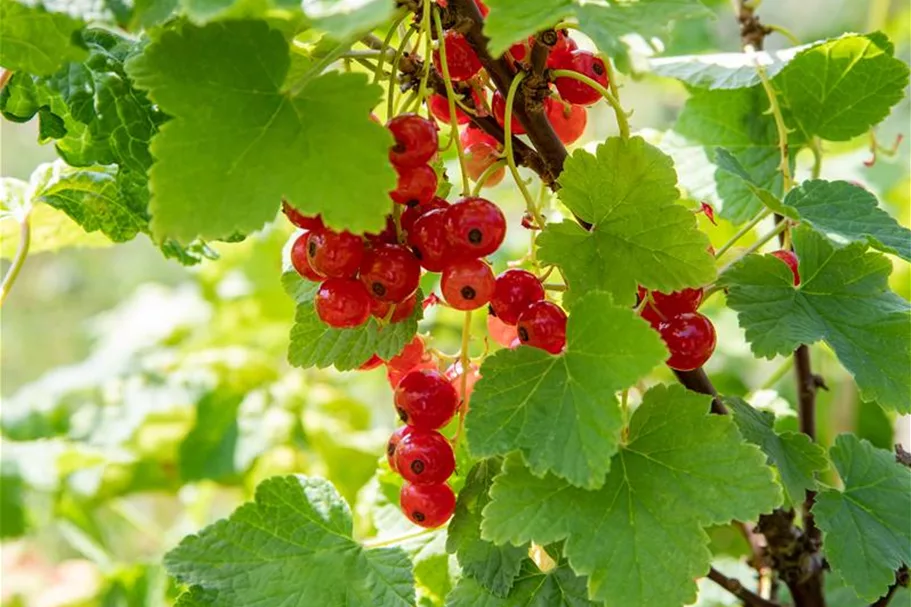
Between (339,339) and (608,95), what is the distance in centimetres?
25

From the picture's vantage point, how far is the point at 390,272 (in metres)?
0.62

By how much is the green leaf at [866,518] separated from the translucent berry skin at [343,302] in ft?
1.22

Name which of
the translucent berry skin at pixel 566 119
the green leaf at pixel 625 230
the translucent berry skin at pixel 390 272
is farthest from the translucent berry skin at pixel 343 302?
Result: the translucent berry skin at pixel 566 119

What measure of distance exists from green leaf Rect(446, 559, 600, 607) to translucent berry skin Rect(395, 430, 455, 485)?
74mm

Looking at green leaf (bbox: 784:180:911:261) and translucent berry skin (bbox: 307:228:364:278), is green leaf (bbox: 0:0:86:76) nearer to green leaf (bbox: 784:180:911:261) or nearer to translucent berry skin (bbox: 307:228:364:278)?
translucent berry skin (bbox: 307:228:364:278)

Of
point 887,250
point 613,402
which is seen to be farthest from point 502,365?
point 887,250

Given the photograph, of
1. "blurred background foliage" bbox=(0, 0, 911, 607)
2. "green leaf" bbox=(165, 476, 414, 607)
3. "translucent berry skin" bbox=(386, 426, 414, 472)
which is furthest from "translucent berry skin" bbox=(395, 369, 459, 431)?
"blurred background foliage" bbox=(0, 0, 911, 607)

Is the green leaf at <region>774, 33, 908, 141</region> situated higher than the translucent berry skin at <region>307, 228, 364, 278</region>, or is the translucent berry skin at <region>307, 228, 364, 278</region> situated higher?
the translucent berry skin at <region>307, 228, 364, 278</region>

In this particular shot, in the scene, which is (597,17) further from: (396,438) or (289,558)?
(289,558)

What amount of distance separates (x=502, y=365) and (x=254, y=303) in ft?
4.01

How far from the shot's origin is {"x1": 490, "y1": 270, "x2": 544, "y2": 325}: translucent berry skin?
2.16ft

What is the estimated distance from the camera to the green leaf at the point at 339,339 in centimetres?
70

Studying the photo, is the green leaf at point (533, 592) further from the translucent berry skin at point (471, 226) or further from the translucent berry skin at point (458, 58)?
the translucent berry skin at point (458, 58)

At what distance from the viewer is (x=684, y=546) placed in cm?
60
